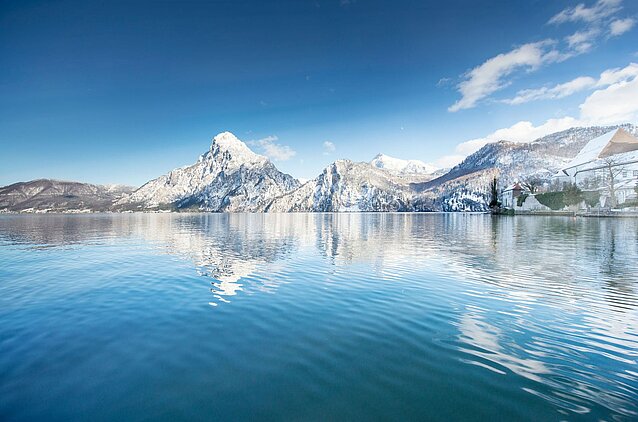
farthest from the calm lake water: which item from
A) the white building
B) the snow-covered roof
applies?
the snow-covered roof

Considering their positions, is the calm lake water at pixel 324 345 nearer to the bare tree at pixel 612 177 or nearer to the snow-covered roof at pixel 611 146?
the bare tree at pixel 612 177

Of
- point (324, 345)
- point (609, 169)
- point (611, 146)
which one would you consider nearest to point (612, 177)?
point (609, 169)

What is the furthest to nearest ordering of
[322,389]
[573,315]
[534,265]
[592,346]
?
[534,265] → [573,315] → [592,346] → [322,389]

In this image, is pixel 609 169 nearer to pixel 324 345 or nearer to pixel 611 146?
pixel 611 146

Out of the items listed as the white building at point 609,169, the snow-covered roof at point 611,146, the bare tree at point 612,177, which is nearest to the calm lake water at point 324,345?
the bare tree at point 612,177

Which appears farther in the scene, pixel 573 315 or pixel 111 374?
pixel 573 315

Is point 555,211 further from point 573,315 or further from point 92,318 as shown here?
point 92,318

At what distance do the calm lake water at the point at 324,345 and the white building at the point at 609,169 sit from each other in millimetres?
137389

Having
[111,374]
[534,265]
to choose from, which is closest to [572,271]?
[534,265]

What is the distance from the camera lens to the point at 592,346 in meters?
13.3

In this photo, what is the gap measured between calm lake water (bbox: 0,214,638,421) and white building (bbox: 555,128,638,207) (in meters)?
137

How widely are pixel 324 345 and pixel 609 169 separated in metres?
162

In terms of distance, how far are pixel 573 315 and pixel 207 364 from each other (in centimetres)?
1962

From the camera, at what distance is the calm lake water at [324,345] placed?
30.7 feet
